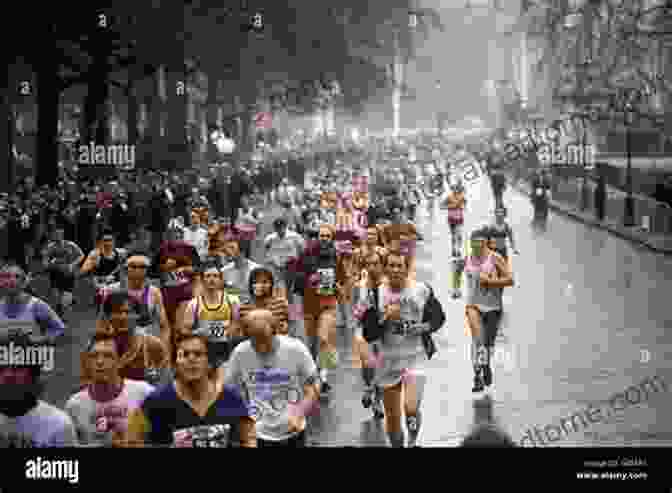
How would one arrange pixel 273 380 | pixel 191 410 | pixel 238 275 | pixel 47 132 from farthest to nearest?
pixel 47 132 < pixel 238 275 < pixel 273 380 < pixel 191 410

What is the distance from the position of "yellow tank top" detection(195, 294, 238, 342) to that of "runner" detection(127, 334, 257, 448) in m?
4.05

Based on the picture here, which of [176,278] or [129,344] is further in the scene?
[176,278]

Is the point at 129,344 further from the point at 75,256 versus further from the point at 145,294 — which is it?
the point at 75,256

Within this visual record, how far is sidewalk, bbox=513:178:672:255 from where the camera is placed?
33844 mm

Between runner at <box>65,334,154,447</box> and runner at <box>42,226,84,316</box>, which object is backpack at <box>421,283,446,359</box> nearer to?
runner at <box>65,334,154,447</box>

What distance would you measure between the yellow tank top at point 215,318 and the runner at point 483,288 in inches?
135

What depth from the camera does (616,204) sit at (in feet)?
145

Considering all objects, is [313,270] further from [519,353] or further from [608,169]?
[608,169]

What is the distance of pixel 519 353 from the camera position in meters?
18.0

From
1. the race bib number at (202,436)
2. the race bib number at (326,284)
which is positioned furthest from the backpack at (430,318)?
the race bib number at (326,284)

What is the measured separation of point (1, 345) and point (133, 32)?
20.4 m

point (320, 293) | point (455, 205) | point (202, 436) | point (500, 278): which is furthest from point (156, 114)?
point (202, 436)

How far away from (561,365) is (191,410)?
998cm

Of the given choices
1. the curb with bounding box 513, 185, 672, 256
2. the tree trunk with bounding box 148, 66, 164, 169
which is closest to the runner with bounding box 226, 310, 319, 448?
the curb with bounding box 513, 185, 672, 256
